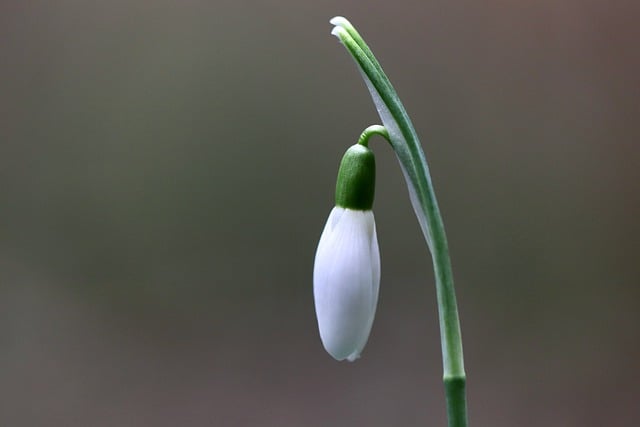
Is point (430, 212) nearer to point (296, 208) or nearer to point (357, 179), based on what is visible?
point (357, 179)

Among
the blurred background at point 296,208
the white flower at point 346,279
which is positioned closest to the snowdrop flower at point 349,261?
the white flower at point 346,279

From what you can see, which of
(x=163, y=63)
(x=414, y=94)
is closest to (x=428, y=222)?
(x=414, y=94)

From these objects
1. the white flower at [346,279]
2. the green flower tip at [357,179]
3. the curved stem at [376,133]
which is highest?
the curved stem at [376,133]

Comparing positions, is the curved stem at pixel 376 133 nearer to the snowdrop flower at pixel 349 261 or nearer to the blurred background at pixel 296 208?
the snowdrop flower at pixel 349 261

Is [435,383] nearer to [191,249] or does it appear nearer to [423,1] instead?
[191,249]

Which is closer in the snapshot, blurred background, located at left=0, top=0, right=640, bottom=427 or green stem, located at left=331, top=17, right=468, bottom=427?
green stem, located at left=331, top=17, right=468, bottom=427

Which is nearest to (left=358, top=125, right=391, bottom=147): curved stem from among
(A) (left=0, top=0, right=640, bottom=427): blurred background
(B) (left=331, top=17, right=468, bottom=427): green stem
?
(B) (left=331, top=17, right=468, bottom=427): green stem

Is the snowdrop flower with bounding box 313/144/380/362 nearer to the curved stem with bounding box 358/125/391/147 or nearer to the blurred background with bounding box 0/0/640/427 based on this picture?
the curved stem with bounding box 358/125/391/147
